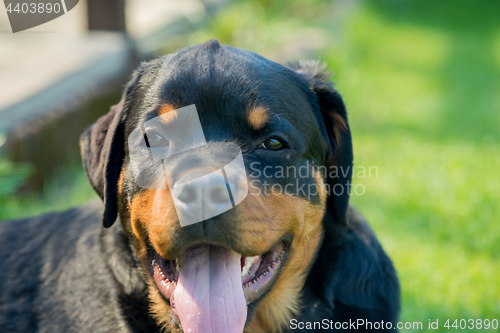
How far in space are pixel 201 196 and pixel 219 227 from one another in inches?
7.2

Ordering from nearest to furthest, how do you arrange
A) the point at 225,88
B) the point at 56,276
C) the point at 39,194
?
the point at 225,88
the point at 56,276
the point at 39,194

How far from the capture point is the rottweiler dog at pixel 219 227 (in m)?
2.32

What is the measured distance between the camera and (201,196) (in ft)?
6.88

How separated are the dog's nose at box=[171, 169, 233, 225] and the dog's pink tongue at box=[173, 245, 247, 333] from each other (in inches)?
12.5

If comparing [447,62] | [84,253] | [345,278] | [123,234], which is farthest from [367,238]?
[447,62]

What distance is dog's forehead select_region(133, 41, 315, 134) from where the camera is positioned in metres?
2.53

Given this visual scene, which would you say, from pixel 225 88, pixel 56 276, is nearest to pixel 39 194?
pixel 56 276

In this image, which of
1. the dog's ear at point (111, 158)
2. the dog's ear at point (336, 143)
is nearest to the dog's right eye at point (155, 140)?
the dog's ear at point (111, 158)

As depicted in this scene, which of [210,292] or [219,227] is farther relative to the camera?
[210,292]

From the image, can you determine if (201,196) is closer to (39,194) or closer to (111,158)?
(111,158)

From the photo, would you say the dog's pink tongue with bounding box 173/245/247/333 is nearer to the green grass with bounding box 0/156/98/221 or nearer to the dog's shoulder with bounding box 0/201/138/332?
the dog's shoulder with bounding box 0/201/138/332

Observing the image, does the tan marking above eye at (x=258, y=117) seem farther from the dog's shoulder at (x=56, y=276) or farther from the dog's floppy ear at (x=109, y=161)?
the dog's shoulder at (x=56, y=276)

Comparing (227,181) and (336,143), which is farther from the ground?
(227,181)

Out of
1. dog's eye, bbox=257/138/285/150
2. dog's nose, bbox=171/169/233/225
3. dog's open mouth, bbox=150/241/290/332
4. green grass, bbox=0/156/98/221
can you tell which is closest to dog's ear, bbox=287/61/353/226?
dog's eye, bbox=257/138/285/150
